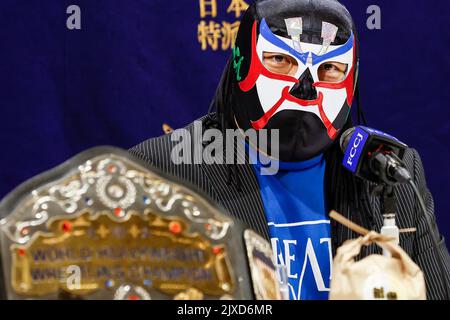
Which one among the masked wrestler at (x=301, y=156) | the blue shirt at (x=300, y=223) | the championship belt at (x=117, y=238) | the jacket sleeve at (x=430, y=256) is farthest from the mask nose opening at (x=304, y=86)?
the championship belt at (x=117, y=238)

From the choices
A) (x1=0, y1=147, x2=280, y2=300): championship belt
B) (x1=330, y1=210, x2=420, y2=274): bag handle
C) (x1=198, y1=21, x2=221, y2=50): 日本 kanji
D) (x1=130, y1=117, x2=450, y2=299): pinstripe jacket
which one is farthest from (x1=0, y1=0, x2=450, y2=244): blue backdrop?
(x1=0, y1=147, x2=280, y2=300): championship belt

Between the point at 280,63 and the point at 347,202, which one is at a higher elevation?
the point at 280,63

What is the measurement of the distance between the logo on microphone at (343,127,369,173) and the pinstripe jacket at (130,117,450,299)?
18 cm

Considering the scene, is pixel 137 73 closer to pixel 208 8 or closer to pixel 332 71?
pixel 208 8

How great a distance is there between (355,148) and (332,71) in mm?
322

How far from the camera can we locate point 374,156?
110 cm

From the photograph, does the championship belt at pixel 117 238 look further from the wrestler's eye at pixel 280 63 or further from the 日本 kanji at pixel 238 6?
the 日本 kanji at pixel 238 6

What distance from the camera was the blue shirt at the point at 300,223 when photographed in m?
1.37

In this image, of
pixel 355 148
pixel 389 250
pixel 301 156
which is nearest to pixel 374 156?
pixel 355 148

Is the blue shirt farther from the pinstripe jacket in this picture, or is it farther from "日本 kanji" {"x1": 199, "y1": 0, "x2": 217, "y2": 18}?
"日本 kanji" {"x1": 199, "y1": 0, "x2": 217, "y2": 18}

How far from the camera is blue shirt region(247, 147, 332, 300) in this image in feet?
4.48

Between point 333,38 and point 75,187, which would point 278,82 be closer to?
point 333,38

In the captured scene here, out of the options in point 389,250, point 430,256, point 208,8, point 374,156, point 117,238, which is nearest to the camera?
point 117,238

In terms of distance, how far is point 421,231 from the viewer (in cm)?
139
